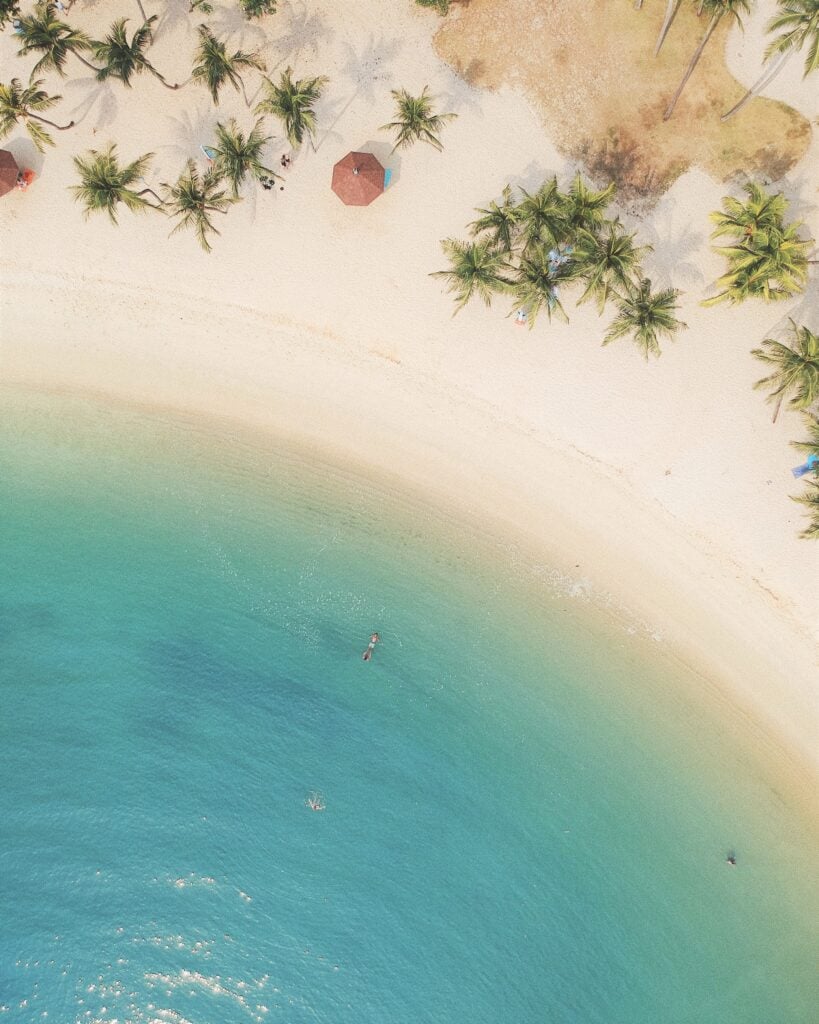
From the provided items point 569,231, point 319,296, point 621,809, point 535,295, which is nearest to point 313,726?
point 621,809

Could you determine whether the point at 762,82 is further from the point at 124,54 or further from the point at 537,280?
the point at 124,54

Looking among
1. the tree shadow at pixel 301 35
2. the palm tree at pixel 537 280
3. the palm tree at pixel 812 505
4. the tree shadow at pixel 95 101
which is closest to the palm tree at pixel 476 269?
the palm tree at pixel 537 280

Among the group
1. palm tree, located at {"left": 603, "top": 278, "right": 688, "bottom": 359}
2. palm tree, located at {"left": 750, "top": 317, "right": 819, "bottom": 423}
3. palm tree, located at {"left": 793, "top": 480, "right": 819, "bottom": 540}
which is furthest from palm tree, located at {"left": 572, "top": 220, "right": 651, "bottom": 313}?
→ palm tree, located at {"left": 793, "top": 480, "right": 819, "bottom": 540}

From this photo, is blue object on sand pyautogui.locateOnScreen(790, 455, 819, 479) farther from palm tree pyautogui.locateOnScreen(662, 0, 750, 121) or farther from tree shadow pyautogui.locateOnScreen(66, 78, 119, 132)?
tree shadow pyautogui.locateOnScreen(66, 78, 119, 132)

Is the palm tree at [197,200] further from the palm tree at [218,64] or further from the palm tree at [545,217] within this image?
Result: the palm tree at [545,217]

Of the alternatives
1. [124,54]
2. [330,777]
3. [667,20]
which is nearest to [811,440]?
[667,20]

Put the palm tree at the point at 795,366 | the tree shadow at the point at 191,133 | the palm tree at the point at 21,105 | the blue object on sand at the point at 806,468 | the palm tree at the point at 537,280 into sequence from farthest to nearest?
the tree shadow at the point at 191,133, the blue object on sand at the point at 806,468, the palm tree at the point at 537,280, the palm tree at the point at 21,105, the palm tree at the point at 795,366

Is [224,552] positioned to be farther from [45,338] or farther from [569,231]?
[569,231]
